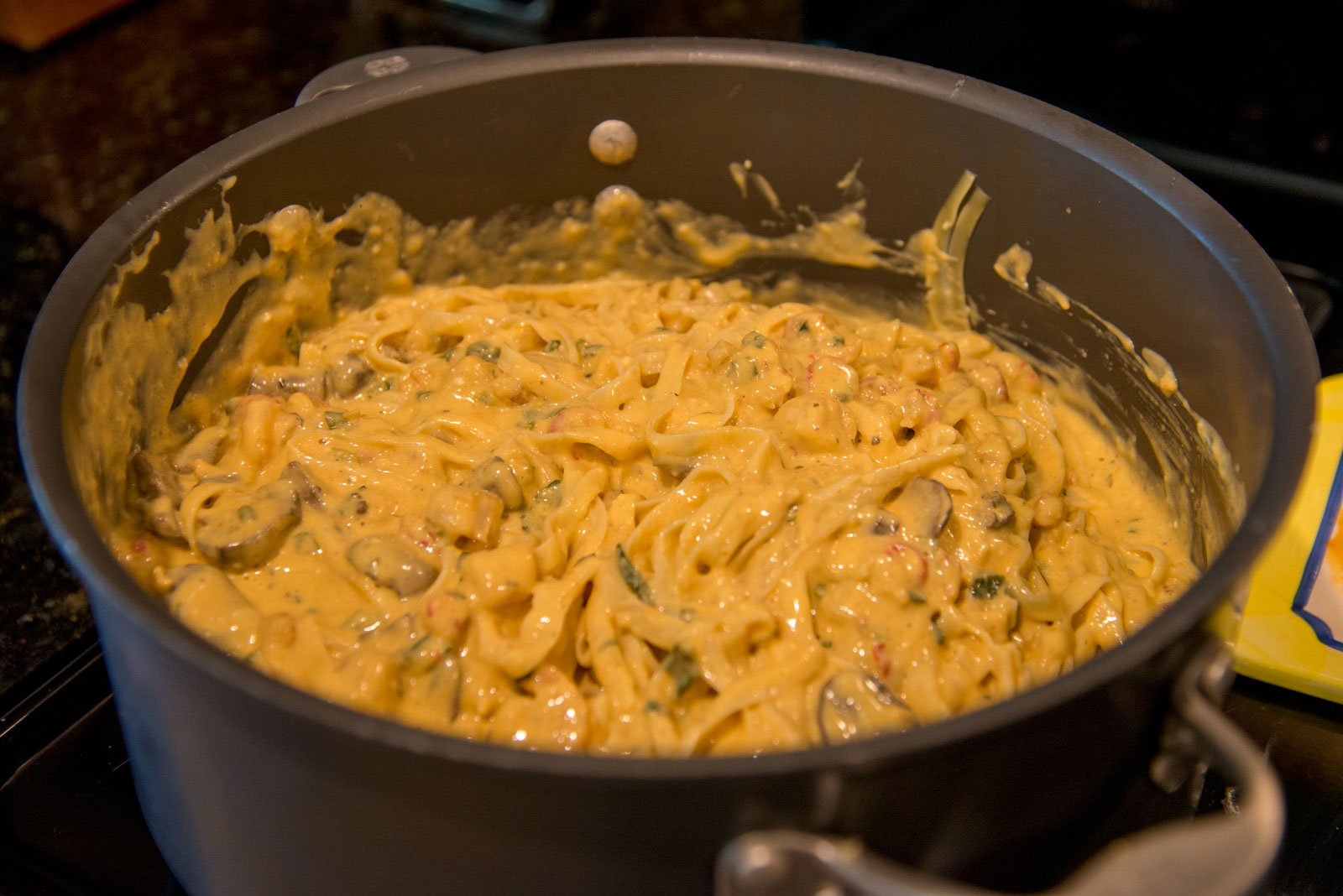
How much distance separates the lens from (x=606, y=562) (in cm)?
214

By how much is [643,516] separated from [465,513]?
40cm

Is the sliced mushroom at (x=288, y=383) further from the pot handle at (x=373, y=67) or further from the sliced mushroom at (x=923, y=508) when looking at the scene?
the sliced mushroom at (x=923, y=508)

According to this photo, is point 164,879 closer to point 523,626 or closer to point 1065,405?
point 523,626

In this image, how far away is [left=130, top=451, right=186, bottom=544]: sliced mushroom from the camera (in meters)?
2.20

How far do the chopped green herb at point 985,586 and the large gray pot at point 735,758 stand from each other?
48 centimetres

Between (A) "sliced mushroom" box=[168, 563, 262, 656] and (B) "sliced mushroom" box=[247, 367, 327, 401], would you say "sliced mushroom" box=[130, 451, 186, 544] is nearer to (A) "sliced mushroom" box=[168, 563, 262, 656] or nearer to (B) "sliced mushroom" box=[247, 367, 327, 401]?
(A) "sliced mushroom" box=[168, 563, 262, 656]

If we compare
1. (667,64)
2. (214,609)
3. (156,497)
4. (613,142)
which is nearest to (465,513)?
(214,609)

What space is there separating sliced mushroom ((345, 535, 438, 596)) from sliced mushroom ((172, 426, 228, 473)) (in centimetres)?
55

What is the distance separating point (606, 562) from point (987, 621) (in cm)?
75

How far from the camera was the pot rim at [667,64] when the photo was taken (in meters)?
1.25

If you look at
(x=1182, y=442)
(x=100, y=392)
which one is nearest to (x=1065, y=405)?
(x=1182, y=442)

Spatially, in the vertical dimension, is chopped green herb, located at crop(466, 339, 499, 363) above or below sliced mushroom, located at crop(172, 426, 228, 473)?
above

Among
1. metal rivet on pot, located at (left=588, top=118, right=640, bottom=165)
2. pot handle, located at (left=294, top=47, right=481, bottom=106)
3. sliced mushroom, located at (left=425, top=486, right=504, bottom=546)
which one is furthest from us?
metal rivet on pot, located at (left=588, top=118, right=640, bottom=165)

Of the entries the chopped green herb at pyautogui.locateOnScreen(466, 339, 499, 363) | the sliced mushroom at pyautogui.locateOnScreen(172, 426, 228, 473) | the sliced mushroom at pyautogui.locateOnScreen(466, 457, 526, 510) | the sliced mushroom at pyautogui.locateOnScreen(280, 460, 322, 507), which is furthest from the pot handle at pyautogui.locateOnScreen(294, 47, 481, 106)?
the sliced mushroom at pyautogui.locateOnScreen(466, 457, 526, 510)
